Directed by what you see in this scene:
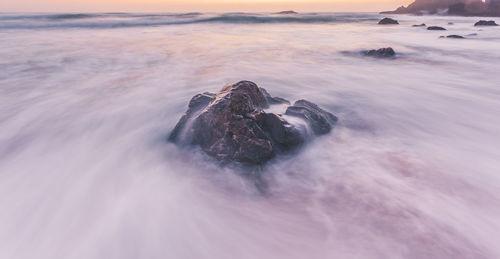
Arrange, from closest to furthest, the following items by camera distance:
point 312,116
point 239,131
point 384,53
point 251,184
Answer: point 251,184, point 239,131, point 312,116, point 384,53

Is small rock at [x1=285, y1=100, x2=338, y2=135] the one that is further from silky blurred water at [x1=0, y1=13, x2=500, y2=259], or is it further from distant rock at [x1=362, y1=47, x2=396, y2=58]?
distant rock at [x1=362, y1=47, x2=396, y2=58]

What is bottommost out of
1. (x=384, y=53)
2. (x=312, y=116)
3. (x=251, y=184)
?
(x=251, y=184)

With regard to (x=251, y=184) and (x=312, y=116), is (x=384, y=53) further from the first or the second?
(x=251, y=184)

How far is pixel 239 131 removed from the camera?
2.64 m

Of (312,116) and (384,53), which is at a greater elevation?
(384,53)

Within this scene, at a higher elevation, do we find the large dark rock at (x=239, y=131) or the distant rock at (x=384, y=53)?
the distant rock at (x=384, y=53)

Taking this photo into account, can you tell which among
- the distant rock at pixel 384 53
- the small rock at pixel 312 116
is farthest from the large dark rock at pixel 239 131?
the distant rock at pixel 384 53

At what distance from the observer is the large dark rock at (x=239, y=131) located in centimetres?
265

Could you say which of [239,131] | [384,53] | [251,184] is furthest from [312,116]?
[384,53]

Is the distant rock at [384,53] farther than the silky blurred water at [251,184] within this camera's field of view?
Yes

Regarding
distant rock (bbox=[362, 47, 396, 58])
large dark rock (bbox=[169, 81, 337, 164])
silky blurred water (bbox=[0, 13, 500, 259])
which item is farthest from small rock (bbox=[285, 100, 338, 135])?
distant rock (bbox=[362, 47, 396, 58])

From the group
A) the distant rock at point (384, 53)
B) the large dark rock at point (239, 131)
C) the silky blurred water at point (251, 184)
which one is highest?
the distant rock at point (384, 53)

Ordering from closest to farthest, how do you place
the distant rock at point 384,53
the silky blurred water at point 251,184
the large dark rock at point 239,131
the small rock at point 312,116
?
the silky blurred water at point 251,184
the large dark rock at point 239,131
the small rock at point 312,116
the distant rock at point 384,53

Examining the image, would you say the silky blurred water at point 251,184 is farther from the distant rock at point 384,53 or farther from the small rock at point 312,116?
the distant rock at point 384,53
